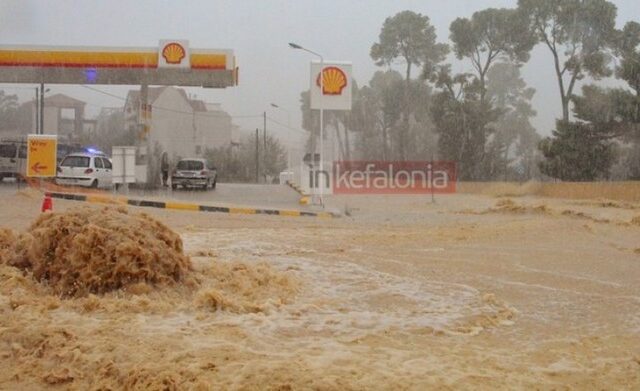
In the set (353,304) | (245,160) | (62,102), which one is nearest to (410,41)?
(245,160)

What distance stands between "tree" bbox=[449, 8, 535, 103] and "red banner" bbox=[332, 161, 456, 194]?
619 cm

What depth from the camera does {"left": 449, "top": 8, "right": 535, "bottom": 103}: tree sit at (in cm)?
4753

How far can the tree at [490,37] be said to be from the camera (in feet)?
156

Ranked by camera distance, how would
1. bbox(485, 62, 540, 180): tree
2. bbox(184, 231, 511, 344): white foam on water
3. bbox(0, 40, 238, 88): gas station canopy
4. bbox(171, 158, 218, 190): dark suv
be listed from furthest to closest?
bbox(485, 62, 540, 180): tree → bbox(171, 158, 218, 190): dark suv → bbox(0, 40, 238, 88): gas station canopy → bbox(184, 231, 511, 344): white foam on water

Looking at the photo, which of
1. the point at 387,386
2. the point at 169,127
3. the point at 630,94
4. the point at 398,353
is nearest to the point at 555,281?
the point at 398,353

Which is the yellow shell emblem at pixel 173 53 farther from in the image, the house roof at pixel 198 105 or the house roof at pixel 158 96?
the house roof at pixel 198 105

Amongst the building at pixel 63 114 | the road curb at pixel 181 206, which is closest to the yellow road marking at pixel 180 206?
the road curb at pixel 181 206

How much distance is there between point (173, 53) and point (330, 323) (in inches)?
929

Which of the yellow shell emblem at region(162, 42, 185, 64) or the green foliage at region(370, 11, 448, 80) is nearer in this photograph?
the yellow shell emblem at region(162, 42, 185, 64)

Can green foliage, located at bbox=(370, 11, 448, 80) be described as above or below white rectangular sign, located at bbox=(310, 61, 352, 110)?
above

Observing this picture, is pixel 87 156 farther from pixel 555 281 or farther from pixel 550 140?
A: pixel 550 140

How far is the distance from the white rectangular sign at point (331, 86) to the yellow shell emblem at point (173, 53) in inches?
A: 272

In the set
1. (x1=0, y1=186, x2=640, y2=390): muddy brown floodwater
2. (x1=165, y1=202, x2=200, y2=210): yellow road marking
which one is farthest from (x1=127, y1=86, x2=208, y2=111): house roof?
(x1=0, y1=186, x2=640, y2=390): muddy brown floodwater

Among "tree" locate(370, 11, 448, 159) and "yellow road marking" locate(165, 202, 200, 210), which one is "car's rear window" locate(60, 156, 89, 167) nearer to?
"yellow road marking" locate(165, 202, 200, 210)
